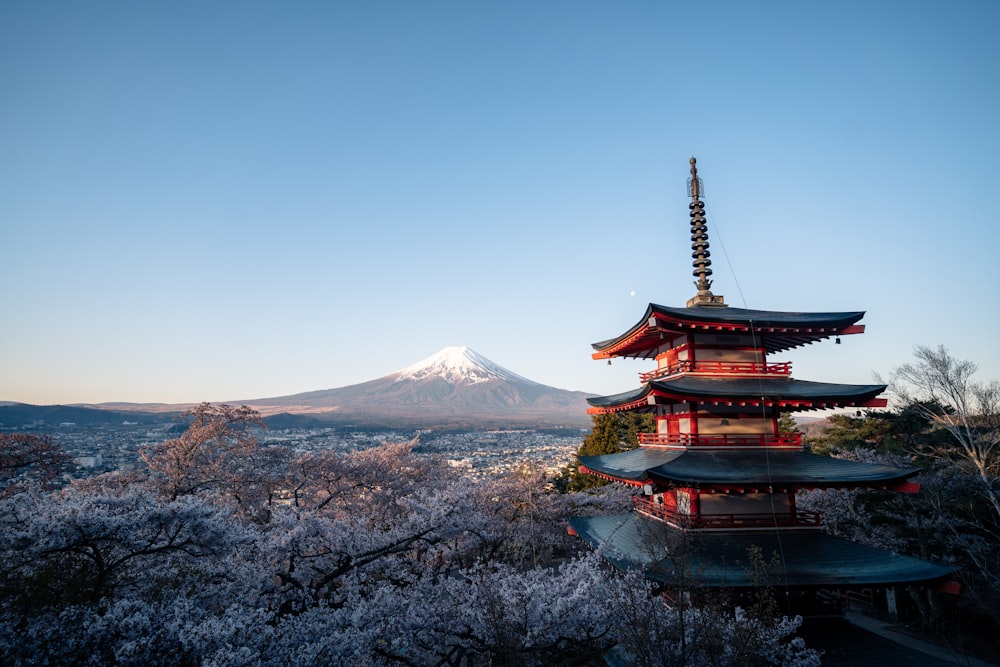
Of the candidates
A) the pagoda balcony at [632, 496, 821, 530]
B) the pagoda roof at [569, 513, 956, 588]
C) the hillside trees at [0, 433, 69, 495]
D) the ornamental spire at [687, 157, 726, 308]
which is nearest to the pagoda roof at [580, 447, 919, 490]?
the pagoda balcony at [632, 496, 821, 530]

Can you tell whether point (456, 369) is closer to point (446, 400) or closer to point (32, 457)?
point (446, 400)

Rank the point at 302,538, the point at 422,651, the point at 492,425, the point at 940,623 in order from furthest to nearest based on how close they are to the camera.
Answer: the point at 492,425
the point at 940,623
the point at 302,538
the point at 422,651

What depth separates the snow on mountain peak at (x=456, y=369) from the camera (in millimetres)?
166250

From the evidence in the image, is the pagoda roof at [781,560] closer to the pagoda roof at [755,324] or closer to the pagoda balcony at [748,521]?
the pagoda balcony at [748,521]

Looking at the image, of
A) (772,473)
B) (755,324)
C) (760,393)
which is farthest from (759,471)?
(755,324)

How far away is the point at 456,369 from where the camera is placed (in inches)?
6718

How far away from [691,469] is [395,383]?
155 metres

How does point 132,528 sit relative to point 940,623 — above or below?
above

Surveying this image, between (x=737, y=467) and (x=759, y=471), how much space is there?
467 mm

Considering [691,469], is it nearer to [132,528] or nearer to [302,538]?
[302,538]

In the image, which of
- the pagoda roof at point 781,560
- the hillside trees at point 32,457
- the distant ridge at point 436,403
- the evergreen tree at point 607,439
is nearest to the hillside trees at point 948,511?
the pagoda roof at point 781,560

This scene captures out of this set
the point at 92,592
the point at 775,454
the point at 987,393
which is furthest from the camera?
the point at 987,393

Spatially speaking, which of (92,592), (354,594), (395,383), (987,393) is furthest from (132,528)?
(395,383)

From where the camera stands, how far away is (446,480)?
27062mm
